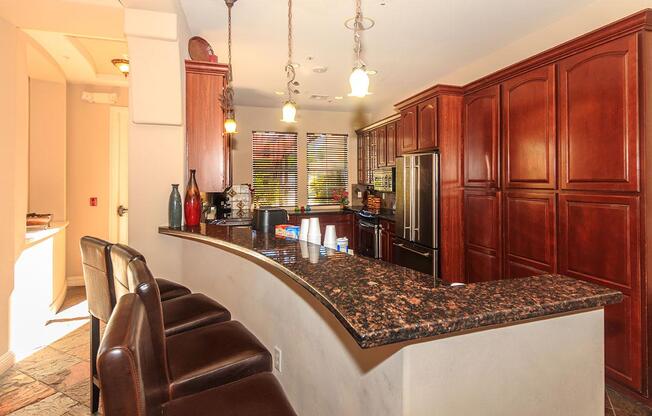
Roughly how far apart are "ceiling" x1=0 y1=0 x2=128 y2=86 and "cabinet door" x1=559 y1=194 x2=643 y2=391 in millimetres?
3449

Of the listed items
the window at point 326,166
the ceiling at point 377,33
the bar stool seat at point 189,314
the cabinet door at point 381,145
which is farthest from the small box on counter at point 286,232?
the window at point 326,166

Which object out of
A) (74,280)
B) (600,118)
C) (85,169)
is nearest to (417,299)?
(600,118)

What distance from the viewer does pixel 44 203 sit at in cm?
431

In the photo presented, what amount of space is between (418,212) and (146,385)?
3575mm

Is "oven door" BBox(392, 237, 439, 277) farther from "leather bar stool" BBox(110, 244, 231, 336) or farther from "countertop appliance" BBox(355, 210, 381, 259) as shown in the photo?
"leather bar stool" BBox(110, 244, 231, 336)

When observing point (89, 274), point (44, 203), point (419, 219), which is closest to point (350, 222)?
point (419, 219)

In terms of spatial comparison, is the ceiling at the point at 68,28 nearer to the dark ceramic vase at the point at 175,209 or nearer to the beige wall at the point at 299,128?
the dark ceramic vase at the point at 175,209

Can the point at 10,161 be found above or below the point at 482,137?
below

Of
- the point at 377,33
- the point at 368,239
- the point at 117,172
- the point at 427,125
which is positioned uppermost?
the point at 377,33

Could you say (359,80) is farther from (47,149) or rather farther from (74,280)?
(74,280)

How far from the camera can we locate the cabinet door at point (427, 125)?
383 cm

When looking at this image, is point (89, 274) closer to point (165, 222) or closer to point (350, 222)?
point (165, 222)

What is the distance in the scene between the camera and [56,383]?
2514 mm

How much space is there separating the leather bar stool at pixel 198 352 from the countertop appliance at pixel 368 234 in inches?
157
